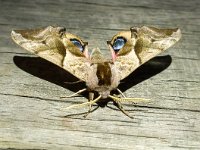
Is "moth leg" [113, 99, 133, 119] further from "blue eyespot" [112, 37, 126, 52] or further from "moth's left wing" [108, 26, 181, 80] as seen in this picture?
"blue eyespot" [112, 37, 126, 52]

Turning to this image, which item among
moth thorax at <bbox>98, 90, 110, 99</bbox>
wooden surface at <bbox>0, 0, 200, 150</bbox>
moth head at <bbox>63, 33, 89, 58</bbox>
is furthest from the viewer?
moth head at <bbox>63, 33, 89, 58</bbox>

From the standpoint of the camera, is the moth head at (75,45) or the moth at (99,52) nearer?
the moth at (99,52)

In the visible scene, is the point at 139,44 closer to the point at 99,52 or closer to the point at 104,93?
the point at 99,52

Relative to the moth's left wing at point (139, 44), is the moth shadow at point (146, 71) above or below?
below

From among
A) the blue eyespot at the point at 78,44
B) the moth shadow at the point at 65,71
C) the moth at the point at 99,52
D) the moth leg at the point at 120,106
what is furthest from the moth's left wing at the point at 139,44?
the moth leg at the point at 120,106

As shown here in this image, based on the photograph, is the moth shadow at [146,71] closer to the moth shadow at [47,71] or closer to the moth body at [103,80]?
the moth body at [103,80]

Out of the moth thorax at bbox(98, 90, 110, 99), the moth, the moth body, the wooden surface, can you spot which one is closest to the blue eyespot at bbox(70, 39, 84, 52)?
the moth

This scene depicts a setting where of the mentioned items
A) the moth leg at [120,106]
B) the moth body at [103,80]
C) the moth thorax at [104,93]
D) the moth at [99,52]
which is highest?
the moth at [99,52]
